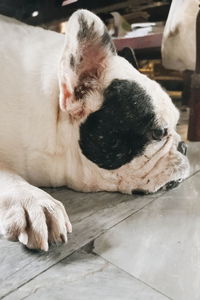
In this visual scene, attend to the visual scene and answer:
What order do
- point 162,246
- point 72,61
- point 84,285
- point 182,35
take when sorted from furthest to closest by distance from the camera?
point 182,35 < point 72,61 < point 162,246 < point 84,285

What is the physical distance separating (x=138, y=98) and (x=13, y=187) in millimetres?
395

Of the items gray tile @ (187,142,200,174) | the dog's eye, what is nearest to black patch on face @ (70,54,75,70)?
the dog's eye

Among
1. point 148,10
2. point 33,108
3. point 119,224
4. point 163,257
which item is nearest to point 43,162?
point 33,108

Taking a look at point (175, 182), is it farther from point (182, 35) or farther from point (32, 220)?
point (182, 35)

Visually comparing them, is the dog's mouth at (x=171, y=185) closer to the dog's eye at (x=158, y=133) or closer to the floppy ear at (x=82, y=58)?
the dog's eye at (x=158, y=133)

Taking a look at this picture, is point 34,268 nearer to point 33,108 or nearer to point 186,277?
point 186,277

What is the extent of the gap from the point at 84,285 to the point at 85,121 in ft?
1.49

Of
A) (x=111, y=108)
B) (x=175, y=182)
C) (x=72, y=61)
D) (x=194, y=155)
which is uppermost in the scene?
(x=72, y=61)

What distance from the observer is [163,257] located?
2.48 feet

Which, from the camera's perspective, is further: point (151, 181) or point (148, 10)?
point (148, 10)

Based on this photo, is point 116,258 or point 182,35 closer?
point 116,258

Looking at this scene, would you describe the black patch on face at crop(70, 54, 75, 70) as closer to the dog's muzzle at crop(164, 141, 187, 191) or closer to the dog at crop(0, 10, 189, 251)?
the dog at crop(0, 10, 189, 251)

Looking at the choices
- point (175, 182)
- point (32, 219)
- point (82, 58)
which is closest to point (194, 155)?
point (175, 182)

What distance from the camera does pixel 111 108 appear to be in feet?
3.14
